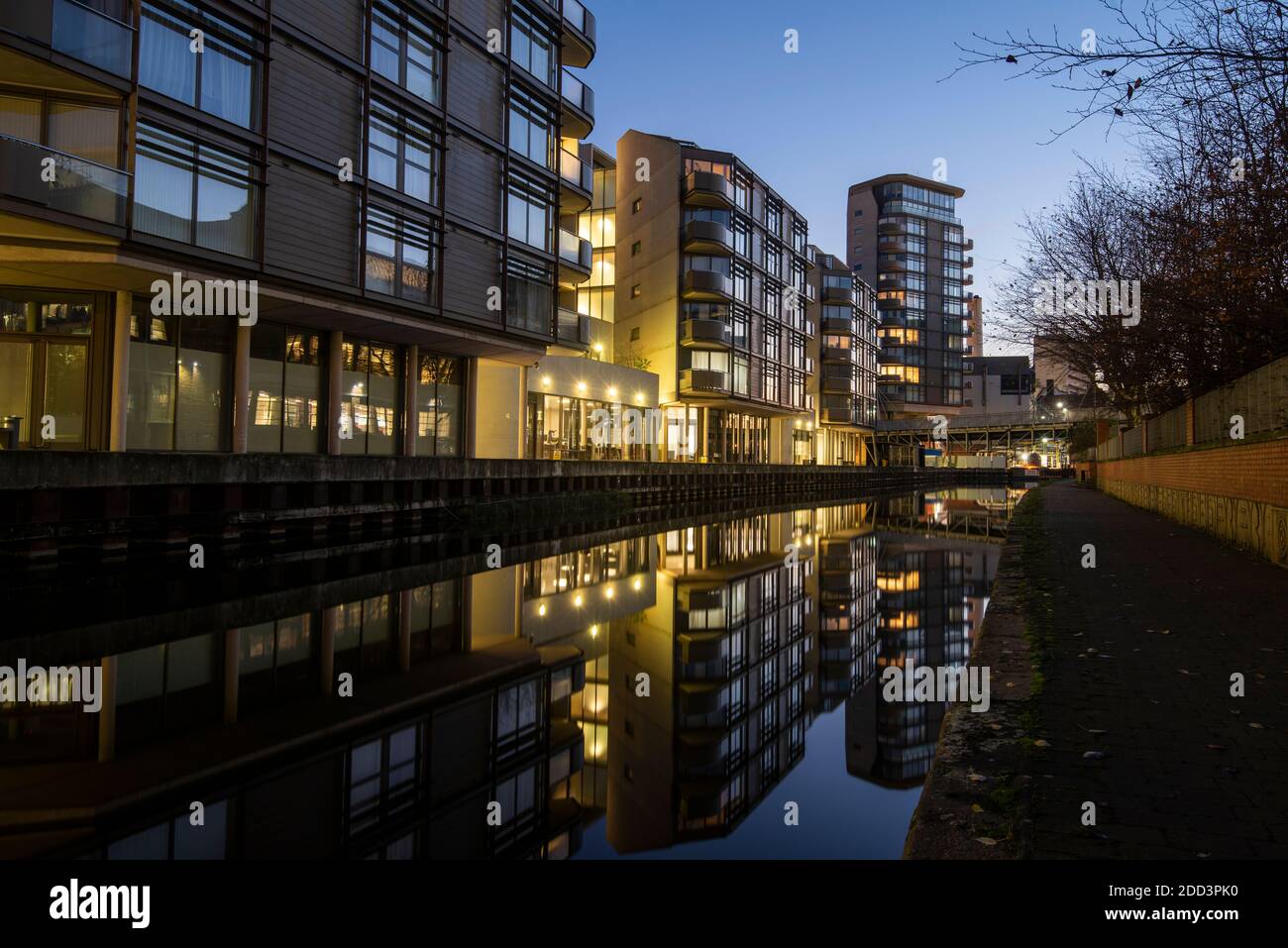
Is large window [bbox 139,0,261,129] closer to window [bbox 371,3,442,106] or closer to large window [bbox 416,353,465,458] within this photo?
window [bbox 371,3,442,106]

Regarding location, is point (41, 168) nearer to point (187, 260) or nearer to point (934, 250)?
point (187, 260)

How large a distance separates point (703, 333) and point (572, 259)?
19.3 metres

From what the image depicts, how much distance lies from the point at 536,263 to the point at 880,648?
27263 millimetres

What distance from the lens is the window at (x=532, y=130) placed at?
30.6 metres

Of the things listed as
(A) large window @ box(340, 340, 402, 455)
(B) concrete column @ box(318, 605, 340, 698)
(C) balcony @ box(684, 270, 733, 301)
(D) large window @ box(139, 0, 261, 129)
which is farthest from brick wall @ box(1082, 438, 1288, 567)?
(C) balcony @ box(684, 270, 733, 301)

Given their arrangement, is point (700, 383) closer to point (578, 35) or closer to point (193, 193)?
point (578, 35)

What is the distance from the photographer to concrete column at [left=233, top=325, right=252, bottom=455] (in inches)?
867

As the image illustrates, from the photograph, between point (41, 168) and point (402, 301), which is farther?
point (402, 301)

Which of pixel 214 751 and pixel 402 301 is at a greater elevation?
pixel 402 301

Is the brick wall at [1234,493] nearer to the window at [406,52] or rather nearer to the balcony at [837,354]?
the window at [406,52]

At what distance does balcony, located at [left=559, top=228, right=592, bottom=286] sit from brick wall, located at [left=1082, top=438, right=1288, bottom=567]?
23.7 metres
